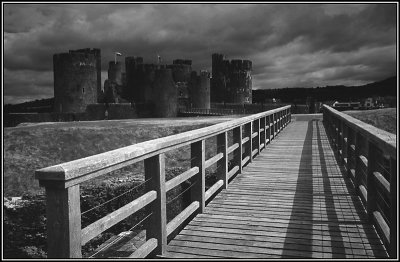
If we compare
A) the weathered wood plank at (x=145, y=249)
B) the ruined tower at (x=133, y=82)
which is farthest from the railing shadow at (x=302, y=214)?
the ruined tower at (x=133, y=82)

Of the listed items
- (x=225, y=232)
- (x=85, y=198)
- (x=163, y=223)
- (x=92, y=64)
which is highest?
(x=92, y=64)

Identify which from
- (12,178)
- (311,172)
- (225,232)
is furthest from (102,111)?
(225,232)

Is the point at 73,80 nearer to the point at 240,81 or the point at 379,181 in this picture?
the point at 240,81

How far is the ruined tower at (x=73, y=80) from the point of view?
4731 cm

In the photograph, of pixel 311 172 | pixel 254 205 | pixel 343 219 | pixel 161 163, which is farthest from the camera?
pixel 311 172

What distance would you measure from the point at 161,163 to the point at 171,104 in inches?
1785

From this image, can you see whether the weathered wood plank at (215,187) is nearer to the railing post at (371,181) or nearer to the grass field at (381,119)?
the railing post at (371,181)

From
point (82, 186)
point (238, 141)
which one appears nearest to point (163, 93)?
point (82, 186)

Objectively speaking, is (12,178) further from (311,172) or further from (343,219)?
(343,219)

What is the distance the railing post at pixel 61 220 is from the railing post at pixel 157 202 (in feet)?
Result: 3.98

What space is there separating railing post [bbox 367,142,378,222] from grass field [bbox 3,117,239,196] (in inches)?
458

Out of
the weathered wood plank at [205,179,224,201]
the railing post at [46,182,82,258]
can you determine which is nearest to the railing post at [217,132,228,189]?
the weathered wood plank at [205,179,224,201]

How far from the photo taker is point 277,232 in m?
4.27

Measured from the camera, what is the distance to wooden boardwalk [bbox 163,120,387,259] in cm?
374
